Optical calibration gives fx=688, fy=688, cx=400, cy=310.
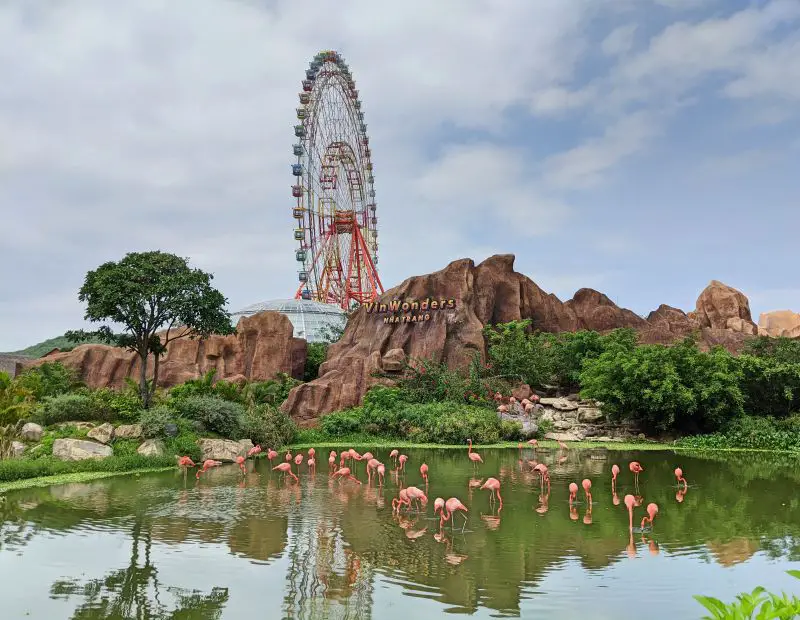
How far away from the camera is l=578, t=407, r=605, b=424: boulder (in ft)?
83.7

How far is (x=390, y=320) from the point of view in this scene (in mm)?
33188

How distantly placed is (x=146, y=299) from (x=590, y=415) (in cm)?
1610

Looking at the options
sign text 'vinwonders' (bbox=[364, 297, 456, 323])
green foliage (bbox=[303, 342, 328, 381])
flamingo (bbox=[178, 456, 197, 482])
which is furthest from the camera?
green foliage (bbox=[303, 342, 328, 381])

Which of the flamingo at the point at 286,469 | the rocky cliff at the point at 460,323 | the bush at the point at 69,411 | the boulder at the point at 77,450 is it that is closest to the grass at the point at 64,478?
the boulder at the point at 77,450

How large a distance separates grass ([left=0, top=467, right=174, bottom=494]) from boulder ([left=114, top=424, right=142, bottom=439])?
2.01 metres

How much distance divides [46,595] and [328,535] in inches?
142

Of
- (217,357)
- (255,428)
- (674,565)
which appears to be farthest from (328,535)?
(217,357)

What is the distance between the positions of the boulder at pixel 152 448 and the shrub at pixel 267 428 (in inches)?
125

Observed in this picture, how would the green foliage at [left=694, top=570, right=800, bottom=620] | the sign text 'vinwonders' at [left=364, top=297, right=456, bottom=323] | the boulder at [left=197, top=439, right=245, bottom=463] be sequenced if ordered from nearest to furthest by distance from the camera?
the green foliage at [left=694, top=570, right=800, bottom=620]
the boulder at [left=197, top=439, right=245, bottom=463]
the sign text 'vinwonders' at [left=364, top=297, right=456, bottom=323]

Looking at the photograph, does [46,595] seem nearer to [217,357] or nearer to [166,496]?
[166,496]

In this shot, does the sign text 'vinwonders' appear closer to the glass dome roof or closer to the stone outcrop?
the glass dome roof

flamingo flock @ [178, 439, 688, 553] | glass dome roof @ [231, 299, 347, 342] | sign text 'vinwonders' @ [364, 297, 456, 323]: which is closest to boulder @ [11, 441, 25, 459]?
flamingo flock @ [178, 439, 688, 553]

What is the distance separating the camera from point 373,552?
8531 millimetres

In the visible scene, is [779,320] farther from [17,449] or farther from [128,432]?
[17,449]
